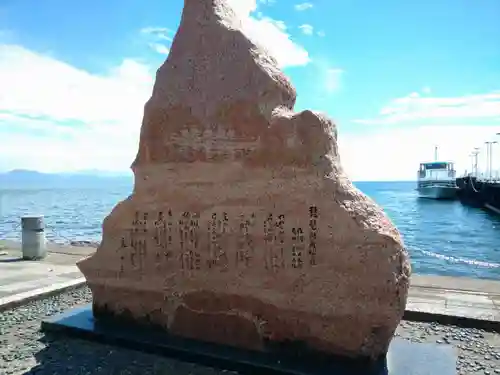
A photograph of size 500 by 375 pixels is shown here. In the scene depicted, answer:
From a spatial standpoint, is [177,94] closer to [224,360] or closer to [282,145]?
[282,145]

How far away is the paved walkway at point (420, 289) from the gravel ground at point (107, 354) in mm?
398

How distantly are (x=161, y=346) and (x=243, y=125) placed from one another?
269 centimetres

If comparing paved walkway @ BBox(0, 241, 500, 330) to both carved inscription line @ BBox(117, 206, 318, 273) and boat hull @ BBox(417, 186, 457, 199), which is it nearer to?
carved inscription line @ BBox(117, 206, 318, 273)

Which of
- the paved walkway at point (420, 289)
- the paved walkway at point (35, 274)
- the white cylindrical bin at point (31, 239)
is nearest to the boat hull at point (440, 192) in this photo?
the paved walkway at point (420, 289)

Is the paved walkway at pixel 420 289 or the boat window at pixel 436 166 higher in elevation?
the boat window at pixel 436 166

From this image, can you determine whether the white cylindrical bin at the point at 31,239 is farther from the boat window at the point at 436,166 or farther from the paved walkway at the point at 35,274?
the boat window at the point at 436,166

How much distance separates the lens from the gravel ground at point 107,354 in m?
4.68

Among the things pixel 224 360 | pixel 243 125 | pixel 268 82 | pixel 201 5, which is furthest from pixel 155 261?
pixel 201 5

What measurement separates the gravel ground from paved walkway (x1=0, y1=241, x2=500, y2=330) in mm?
398

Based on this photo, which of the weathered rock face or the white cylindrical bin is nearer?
the weathered rock face

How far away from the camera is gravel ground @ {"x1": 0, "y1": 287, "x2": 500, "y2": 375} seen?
4680mm

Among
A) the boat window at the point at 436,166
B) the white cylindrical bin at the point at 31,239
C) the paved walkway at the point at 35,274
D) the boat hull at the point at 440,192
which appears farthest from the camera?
the boat window at the point at 436,166

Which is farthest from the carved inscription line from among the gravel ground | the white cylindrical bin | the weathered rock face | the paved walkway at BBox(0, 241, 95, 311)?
the white cylindrical bin

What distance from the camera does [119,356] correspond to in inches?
197
